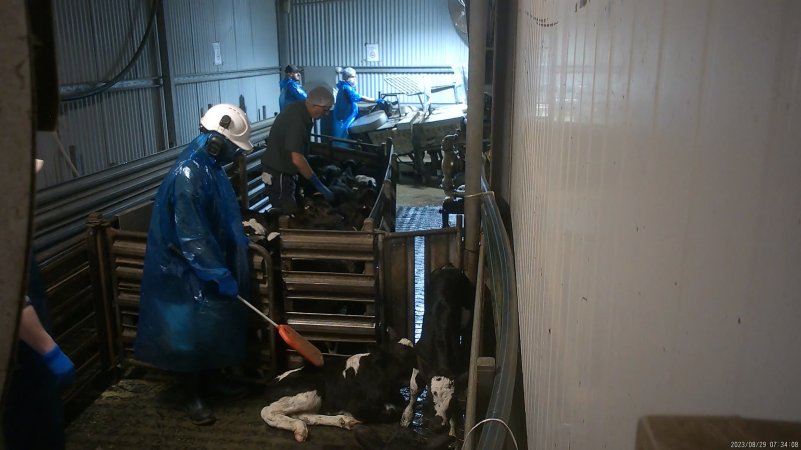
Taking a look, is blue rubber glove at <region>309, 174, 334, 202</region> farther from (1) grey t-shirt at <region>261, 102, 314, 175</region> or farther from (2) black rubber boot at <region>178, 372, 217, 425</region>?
(2) black rubber boot at <region>178, 372, 217, 425</region>

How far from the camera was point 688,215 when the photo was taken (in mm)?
632

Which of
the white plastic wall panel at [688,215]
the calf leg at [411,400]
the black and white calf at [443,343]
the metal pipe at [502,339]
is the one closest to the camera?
the white plastic wall panel at [688,215]

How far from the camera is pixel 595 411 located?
0.96 metres

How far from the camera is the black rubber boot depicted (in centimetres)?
360

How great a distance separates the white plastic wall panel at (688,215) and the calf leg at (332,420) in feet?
8.56

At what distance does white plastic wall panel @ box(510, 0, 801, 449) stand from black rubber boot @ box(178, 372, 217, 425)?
3007 mm

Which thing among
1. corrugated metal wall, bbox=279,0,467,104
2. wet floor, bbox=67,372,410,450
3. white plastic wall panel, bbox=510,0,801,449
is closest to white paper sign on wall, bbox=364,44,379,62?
corrugated metal wall, bbox=279,0,467,104

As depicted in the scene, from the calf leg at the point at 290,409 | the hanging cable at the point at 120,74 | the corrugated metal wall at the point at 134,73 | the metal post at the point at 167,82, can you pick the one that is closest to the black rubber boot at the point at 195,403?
the calf leg at the point at 290,409

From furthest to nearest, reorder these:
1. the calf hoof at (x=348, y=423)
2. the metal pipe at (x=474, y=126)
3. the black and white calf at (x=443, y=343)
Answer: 1. the metal pipe at (x=474, y=126)
2. the calf hoof at (x=348, y=423)
3. the black and white calf at (x=443, y=343)

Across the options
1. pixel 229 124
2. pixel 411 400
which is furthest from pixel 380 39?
pixel 411 400

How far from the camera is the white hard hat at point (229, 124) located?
364 cm

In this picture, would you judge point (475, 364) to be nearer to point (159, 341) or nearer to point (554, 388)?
point (554, 388)

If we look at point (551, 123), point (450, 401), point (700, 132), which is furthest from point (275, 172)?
point (700, 132)

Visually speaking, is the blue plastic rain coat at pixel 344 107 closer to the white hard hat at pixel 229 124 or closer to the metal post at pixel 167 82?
the metal post at pixel 167 82
